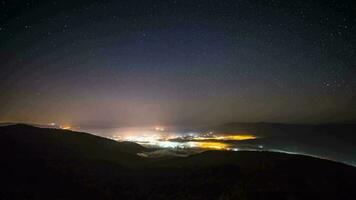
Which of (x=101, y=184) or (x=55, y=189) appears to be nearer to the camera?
(x=55, y=189)

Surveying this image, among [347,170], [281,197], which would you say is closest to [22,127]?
[281,197]

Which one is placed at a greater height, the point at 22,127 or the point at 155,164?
the point at 22,127

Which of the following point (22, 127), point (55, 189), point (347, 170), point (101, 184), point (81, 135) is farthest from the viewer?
point (81, 135)

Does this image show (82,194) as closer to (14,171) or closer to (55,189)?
(55,189)

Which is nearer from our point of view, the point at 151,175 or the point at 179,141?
the point at 151,175

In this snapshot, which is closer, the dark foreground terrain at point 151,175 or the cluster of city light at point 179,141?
the dark foreground terrain at point 151,175

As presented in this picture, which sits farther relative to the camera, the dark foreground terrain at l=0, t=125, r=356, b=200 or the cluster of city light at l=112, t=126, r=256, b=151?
the cluster of city light at l=112, t=126, r=256, b=151

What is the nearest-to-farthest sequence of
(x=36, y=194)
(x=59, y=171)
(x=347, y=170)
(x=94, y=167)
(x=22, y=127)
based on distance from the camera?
1. (x=36, y=194)
2. (x=59, y=171)
3. (x=94, y=167)
4. (x=347, y=170)
5. (x=22, y=127)
